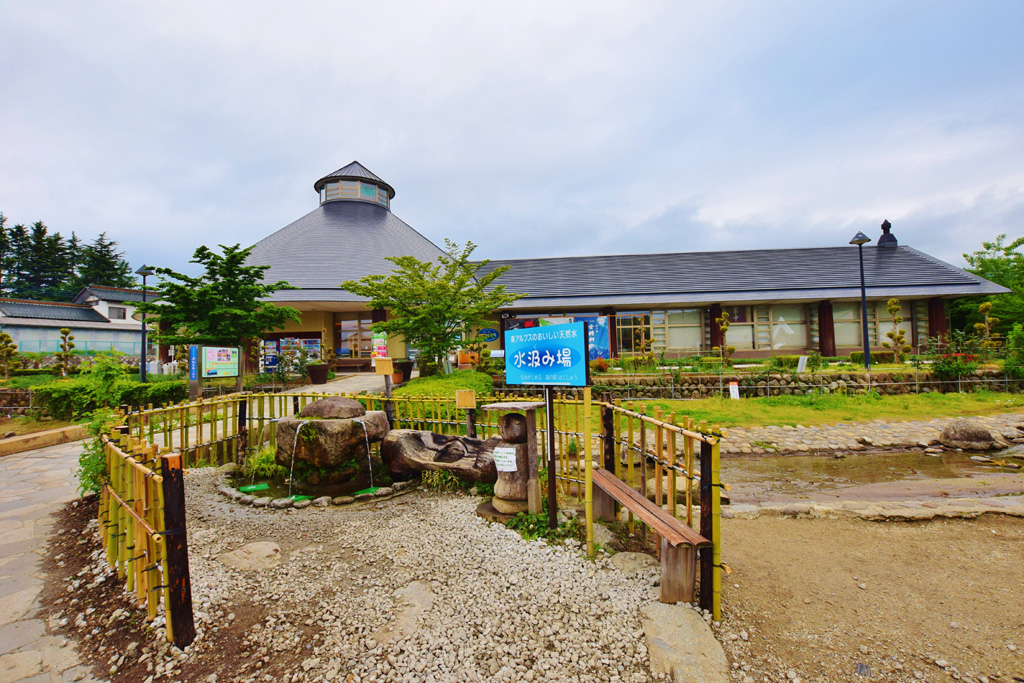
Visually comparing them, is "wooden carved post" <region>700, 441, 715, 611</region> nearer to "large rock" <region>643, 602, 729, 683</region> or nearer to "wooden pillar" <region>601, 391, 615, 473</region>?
"large rock" <region>643, 602, 729, 683</region>

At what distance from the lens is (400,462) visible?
5781 millimetres

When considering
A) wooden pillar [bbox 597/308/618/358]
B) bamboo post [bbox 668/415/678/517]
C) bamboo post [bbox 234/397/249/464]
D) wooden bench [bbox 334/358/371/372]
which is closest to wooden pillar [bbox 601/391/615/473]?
bamboo post [bbox 668/415/678/517]

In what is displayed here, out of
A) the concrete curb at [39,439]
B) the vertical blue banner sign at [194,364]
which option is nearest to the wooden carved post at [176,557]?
the vertical blue banner sign at [194,364]

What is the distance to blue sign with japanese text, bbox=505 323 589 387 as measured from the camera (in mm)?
3855

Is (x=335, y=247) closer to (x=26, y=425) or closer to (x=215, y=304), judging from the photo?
(x=215, y=304)

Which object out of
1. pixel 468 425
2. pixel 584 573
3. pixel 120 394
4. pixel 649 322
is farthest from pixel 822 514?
pixel 649 322

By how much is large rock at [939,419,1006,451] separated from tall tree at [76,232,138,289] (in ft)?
201

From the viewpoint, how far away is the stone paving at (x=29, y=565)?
254cm

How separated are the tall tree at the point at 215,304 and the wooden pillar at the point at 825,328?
2236 cm

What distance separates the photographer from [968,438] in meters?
8.68

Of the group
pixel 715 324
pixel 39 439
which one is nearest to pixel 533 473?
pixel 39 439

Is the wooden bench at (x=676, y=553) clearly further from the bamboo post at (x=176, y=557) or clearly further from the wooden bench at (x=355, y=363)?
the wooden bench at (x=355, y=363)

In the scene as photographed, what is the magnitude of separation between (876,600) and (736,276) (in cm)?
2161

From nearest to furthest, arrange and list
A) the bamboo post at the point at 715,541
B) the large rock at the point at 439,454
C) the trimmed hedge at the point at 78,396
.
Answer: the bamboo post at the point at 715,541 < the large rock at the point at 439,454 < the trimmed hedge at the point at 78,396
